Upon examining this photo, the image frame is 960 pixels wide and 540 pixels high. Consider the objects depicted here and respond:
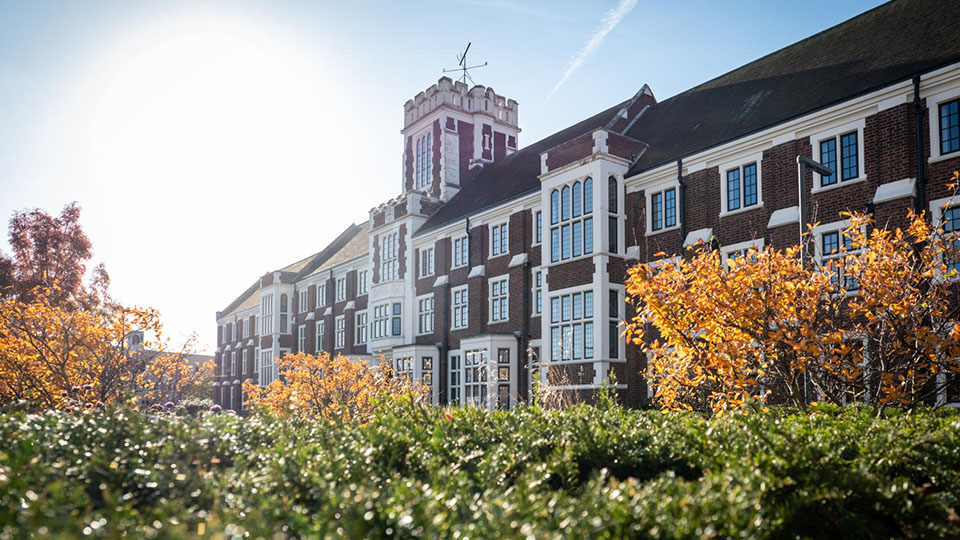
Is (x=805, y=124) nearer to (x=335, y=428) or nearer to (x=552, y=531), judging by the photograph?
(x=335, y=428)

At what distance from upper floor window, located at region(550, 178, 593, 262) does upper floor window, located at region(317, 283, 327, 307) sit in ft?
71.8

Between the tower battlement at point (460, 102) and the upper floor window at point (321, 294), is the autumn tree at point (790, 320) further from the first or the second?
the upper floor window at point (321, 294)

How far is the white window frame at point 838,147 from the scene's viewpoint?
53.8 ft

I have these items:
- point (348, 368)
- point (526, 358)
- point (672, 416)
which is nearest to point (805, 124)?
point (526, 358)

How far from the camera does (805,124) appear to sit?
17422 mm

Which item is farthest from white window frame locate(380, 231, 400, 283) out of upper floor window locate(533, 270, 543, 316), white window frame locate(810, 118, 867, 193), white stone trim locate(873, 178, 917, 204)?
white stone trim locate(873, 178, 917, 204)

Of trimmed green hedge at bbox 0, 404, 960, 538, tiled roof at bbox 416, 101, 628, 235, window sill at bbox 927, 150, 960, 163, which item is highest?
tiled roof at bbox 416, 101, 628, 235

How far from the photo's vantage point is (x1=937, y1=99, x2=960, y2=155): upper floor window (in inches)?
586

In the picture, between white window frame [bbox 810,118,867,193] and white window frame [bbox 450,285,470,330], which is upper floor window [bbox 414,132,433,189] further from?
white window frame [bbox 810,118,867,193]

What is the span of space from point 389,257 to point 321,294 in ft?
35.0

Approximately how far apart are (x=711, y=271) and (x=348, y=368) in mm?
16551

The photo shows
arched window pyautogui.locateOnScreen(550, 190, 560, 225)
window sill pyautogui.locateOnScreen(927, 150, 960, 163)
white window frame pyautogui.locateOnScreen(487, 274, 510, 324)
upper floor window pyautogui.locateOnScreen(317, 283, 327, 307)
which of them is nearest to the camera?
window sill pyautogui.locateOnScreen(927, 150, 960, 163)

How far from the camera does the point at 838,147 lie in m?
17.0

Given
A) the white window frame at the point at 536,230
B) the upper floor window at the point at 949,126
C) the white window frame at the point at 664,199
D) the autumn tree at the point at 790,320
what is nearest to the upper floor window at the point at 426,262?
the white window frame at the point at 536,230
